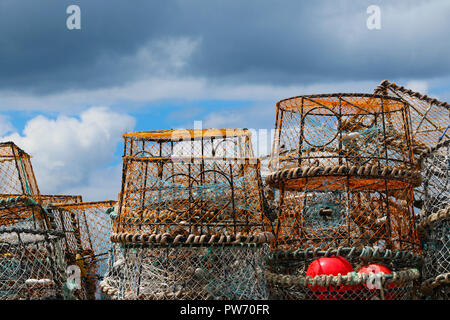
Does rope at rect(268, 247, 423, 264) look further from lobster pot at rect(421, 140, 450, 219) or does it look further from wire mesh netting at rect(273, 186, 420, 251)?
lobster pot at rect(421, 140, 450, 219)

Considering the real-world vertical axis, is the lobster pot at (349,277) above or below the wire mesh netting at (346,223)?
below

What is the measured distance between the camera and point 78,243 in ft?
25.4

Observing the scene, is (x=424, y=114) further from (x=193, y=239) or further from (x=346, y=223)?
(x=193, y=239)

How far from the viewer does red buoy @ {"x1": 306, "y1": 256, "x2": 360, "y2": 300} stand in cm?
498

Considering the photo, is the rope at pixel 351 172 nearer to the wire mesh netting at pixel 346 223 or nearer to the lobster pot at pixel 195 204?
the wire mesh netting at pixel 346 223

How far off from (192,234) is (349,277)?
1.33 meters

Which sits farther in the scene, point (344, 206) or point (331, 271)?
point (344, 206)

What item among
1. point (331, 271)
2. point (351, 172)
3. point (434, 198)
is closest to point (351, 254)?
point (331, 271)

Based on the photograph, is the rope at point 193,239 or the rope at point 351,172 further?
the rope at point 351,172

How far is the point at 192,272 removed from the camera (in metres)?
4.97

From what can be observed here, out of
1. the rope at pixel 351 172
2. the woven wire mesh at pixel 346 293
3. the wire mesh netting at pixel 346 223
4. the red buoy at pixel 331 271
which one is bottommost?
the woven wire mesh at pixel 346 293

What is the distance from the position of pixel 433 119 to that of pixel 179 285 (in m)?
3.68

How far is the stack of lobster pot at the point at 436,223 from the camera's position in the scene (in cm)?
546

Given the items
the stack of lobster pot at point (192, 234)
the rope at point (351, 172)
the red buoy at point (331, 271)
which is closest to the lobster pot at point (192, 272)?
the stack of lobster pot at point (192, 234)
